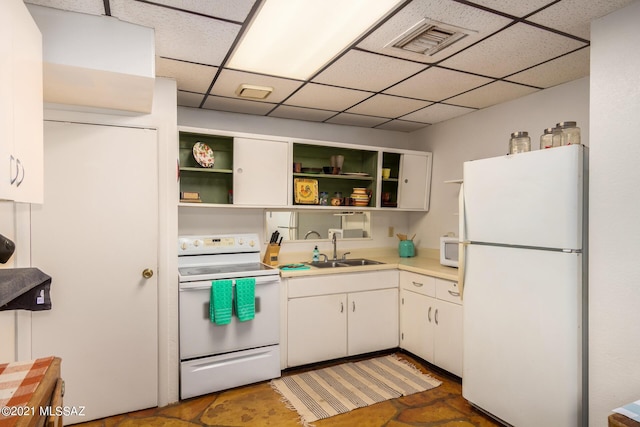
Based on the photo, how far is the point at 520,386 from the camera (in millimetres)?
2244

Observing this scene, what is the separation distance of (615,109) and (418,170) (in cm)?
226

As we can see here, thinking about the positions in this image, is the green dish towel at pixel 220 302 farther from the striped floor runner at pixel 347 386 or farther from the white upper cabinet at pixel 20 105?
the white upper cabinet at pixel 20 105

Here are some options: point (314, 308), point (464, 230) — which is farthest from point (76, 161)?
point (464, 230)

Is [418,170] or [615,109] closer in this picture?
[615,109]

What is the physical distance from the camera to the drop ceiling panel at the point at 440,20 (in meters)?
1.77

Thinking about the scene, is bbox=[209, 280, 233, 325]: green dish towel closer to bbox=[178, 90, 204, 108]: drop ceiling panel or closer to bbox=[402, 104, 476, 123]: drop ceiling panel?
bbox=[178, 90, 204, 108]: drop ceiling panel

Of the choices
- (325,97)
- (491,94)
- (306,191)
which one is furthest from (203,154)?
(491,94)

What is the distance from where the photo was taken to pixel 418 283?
3354 mm

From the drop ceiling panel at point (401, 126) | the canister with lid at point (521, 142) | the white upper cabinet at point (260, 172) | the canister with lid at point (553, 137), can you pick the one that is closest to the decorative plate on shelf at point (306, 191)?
the white upper cabinet at point (260, 172)

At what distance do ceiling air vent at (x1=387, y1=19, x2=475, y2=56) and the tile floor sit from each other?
2.34m

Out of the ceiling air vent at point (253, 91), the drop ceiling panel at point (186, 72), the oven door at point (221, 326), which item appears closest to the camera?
the drop ceiling panel at point (186, 72)

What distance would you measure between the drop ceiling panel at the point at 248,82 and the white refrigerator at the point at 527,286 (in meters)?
1.44

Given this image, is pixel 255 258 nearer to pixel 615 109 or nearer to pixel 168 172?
pixel 168 172

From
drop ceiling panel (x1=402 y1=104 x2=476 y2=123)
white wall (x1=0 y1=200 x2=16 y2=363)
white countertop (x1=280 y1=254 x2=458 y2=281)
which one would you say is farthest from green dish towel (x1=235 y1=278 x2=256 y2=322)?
drop ceiling panel (x1=402 y1=104 x2=476 y2=123)
